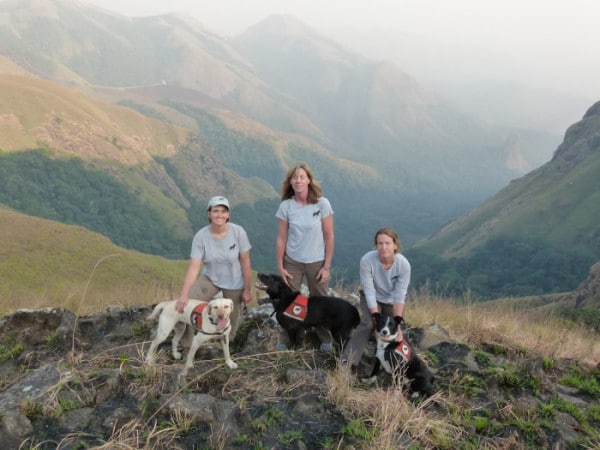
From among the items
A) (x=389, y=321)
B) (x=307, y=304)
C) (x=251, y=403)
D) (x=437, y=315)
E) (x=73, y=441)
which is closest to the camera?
(x=73, y=441)

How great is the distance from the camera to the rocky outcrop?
17.2 feet

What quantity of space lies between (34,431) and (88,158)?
6001 inches

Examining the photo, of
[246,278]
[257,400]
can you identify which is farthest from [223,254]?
[257,400]

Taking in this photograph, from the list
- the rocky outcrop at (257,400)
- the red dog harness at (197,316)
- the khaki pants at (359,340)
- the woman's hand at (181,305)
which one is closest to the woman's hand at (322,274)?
the khaki pants at (359,340)

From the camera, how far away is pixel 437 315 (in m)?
10.1

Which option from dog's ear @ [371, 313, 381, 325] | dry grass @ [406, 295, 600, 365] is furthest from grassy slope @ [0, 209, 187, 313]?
dog's ear @ [371, 313, 381, 325]

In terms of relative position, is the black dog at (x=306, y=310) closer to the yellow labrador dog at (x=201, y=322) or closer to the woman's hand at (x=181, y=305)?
the yellow labrador dog at (x=201, y=322)

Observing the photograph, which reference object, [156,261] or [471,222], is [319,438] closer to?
[156,261]

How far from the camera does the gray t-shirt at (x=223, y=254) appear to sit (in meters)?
7.21

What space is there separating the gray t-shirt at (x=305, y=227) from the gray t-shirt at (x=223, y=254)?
2.49 ft

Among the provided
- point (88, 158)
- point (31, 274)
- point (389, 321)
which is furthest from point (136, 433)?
point (88, 158)

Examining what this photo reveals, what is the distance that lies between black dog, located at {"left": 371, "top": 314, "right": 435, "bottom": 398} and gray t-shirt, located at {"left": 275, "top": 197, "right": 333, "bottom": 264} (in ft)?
5.26

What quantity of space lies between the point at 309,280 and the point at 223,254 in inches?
60.2

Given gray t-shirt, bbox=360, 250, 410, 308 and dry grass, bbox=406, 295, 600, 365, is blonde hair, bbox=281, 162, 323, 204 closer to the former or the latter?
gray t-shirt, bbox=360, 250, 410, 308
